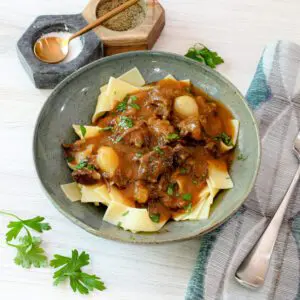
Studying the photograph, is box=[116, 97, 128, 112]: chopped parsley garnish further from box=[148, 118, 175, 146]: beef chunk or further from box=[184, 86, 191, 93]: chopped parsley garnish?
box=[184, 86, 191, 93]: chopped parsley garnish

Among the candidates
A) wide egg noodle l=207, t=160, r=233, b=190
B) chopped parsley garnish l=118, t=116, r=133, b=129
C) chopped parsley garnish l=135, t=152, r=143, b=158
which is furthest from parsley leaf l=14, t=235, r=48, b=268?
wide egg noodle l=207, t=160, r=233, b=190

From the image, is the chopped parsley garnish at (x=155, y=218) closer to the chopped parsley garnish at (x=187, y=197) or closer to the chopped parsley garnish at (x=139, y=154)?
the chopped parsley garnish at (x=187, y=197)

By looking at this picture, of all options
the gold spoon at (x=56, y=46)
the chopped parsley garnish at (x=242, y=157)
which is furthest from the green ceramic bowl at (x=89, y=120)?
the gold spoon at (x=56, y=46)

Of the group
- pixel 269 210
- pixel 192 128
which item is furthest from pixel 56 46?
pixel 269 210

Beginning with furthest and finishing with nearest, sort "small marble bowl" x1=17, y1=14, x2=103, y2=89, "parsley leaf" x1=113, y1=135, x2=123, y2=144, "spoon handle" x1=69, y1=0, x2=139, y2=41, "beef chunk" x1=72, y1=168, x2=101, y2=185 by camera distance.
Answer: "spoon handle" x1=69, y1=0, x2=139, y2=41
"small marble bowl" x1=17, y1=14, x2=103, y2=89
"parsley leaf" x1=113, y1=135, x2=123, y2=144
"beef chunk" x1=72, y1=168, x2=101, y2=185

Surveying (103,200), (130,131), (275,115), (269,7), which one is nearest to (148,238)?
(103,200)

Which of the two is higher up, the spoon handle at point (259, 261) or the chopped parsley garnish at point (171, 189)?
the chopped parsley garnish at point (171, 189)

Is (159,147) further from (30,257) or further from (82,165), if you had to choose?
(30,257)

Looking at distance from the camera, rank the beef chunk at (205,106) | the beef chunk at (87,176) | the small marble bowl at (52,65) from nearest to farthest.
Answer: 1. the beef chunk at (87,176)
2. the beef chunk at (205,106)
3. the small marble bowl at (52,65)
